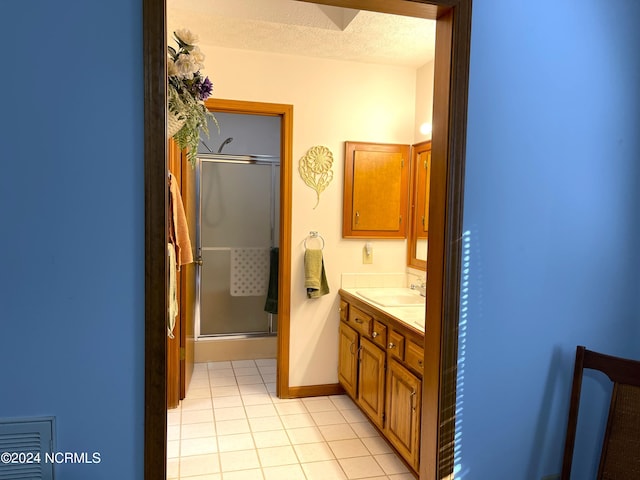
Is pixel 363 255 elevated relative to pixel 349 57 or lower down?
lower down

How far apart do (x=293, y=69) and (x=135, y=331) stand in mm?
2522

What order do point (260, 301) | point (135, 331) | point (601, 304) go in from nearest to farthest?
point (135, 331), point (601, 304), point (260, 301)

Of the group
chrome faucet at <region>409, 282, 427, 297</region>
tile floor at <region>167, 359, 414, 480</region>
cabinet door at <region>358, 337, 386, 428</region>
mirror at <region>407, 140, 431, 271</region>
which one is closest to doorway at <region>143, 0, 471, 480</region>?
tile floor at <region>167, 359, 414, 480</region>

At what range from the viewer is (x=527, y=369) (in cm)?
180

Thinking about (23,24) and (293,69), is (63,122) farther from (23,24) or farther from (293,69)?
(293,69)

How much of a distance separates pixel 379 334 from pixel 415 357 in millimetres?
488

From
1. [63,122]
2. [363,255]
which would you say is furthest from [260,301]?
[63,122]

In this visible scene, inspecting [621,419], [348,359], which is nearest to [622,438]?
[621,419]

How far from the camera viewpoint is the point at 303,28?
2.86 metres

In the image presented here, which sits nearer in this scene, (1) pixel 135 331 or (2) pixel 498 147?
(1) pixel 135 331

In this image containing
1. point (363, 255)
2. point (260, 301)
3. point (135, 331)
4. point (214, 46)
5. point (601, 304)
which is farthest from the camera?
point (260, 301)

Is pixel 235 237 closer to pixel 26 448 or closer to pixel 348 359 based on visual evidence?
pixel 348 359

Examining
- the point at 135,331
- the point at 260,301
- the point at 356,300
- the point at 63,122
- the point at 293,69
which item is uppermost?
the point at 293,69

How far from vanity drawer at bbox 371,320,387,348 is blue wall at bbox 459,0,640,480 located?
3.44ft
